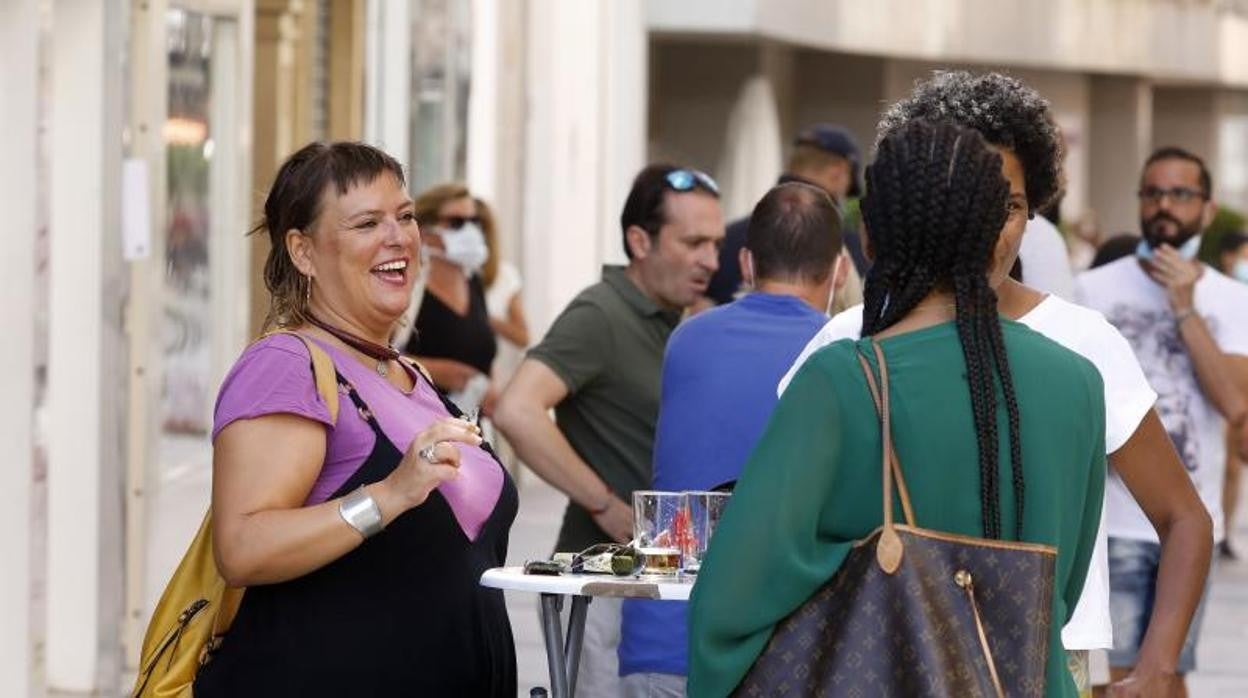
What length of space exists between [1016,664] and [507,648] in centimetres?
134

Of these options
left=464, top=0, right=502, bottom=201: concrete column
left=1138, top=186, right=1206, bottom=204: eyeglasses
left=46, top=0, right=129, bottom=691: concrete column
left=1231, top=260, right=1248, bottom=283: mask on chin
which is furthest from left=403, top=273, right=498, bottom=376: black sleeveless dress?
left=1231, top=260, right=1248, bottom=283: mask on chin

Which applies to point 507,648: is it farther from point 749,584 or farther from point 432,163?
point 432,163

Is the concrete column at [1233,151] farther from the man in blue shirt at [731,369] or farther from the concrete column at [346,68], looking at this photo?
the man in blue shirt at [731,369]

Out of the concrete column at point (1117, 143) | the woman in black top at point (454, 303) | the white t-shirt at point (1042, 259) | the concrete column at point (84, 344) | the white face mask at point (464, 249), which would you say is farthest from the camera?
the concrete column at point (1117, 143)

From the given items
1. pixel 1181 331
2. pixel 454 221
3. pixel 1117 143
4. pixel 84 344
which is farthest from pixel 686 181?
pixel 1117 143

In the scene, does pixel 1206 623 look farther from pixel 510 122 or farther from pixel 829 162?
pixel 510 122

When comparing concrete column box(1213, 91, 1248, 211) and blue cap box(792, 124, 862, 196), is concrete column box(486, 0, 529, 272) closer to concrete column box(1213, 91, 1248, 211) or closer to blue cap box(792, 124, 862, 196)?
blue cap box(792, 124, 862, 196)

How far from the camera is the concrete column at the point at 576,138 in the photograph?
73.9 feet

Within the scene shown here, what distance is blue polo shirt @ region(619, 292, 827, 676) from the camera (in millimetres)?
6332

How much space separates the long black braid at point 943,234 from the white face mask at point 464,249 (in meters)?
9.21

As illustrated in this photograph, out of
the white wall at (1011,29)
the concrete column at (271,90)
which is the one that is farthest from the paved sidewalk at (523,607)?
the white wall at (1011,29)

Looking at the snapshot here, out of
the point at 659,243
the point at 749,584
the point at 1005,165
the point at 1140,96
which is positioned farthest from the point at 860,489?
the point at 1140,96

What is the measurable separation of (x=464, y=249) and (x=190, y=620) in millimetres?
8501

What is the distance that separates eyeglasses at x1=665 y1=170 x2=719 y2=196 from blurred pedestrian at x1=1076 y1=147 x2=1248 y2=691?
5.57ft
